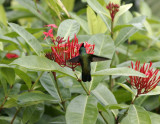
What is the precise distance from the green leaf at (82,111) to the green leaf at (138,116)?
13 centimetres

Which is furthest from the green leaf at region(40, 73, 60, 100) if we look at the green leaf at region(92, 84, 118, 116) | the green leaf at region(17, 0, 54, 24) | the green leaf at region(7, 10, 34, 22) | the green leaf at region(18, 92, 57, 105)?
the green leaf at region(7, 10, 34, 22)

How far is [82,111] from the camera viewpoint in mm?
824

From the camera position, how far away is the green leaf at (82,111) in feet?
2.57

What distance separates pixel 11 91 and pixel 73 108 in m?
0.34

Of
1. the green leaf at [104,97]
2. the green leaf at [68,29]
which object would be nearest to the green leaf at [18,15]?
the green leaf at [68,29]

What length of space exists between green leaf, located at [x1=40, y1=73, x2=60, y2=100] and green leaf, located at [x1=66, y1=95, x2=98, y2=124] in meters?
0.15

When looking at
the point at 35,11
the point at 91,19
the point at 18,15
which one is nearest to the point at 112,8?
the point at 91,19

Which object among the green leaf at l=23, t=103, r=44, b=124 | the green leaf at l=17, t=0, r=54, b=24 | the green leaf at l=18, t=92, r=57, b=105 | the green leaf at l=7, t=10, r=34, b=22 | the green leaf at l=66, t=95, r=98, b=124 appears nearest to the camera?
the green leaf at l=66, t=95, r=98, b=124

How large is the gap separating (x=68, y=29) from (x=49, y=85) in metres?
0.23

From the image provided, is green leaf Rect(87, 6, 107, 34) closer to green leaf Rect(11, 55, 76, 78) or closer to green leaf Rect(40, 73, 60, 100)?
green leaf Rect(40, 73, 60, 100)

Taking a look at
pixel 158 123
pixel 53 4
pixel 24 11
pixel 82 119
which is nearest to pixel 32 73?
pixel 53 4

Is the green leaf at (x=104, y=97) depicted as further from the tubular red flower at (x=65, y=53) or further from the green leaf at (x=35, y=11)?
the green leaf at (x=35, y=11)

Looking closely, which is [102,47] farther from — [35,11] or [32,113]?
[35,11]

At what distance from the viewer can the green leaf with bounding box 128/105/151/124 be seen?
0.86 meters
